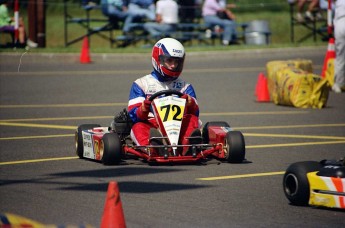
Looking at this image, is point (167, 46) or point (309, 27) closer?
point (167, 46)

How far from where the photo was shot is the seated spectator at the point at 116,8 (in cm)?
3045

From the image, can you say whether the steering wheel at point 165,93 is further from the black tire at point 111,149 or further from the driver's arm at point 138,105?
the black tire at point 111,149

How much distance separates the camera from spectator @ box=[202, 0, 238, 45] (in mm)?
30562

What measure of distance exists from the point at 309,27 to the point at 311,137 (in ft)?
61.0

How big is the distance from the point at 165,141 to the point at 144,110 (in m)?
0.49

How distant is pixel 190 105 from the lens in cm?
1230

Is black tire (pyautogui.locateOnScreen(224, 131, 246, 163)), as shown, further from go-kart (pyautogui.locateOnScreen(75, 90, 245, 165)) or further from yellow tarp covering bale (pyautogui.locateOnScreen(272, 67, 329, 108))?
yellow tarp covering bale (pyautogui.locateOnScreen(272, 67, 329, 108))

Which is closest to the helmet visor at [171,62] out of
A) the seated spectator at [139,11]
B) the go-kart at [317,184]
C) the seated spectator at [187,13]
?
the go-kart at [317,184]

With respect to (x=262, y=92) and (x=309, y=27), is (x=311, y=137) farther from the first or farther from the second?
(x=309, y=27)

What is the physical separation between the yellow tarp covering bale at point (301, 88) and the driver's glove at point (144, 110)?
20.0ft

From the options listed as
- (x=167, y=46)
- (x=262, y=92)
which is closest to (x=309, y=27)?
(x=262, y=92)

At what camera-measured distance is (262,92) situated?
63.0 ft

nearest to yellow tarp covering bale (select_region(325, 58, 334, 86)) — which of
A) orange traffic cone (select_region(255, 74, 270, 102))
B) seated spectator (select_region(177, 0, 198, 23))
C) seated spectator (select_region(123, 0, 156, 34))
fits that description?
orange traffic cone (select_region(255, 74, 270, 102))

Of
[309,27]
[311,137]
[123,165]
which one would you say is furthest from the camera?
[309,27]
